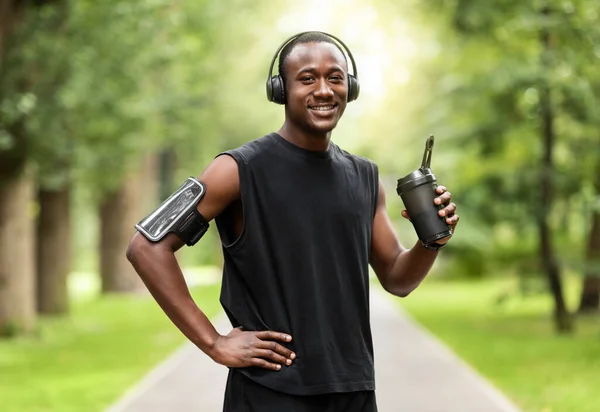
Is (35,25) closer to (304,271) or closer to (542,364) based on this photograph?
(542,364)

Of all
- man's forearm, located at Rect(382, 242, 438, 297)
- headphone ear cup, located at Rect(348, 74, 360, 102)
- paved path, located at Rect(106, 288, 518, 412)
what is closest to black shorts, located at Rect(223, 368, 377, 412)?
man's forearm, located at Rect(382, 242, 438, 297)

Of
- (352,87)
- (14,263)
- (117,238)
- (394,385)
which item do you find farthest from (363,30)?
(352,87)

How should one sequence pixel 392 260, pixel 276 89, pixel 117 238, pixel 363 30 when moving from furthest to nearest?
pixel 117 238, pixel 363 30, pixel 392 260, pixel 276 89

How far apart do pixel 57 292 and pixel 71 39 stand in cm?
838

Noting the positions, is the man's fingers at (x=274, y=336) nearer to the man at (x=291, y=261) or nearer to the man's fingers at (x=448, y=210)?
the man at (x=291, y=261)

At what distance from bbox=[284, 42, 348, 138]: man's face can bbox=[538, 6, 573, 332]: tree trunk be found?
537 inches

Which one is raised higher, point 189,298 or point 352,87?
point 352,87

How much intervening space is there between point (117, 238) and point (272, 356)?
29.2m

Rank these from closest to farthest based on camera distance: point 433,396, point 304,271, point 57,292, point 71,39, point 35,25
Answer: point 304,271, point 433,396, point 35,25, point 71,39, point 57,292

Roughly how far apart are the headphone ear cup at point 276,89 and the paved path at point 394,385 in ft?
22.8

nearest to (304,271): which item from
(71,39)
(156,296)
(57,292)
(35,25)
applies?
(156,296)

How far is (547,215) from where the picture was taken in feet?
56.5

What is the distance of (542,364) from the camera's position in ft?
46.1

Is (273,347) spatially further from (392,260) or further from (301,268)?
(392,260)
